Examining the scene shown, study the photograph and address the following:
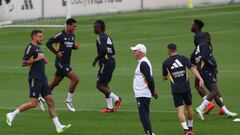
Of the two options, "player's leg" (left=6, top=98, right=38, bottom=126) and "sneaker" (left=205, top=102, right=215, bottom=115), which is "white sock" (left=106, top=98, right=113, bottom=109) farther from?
"player's leg" (left=6, top=98, right=38, bottom=126)

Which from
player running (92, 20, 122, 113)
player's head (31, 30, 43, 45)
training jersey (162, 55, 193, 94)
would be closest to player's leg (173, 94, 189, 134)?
training jersey (162, 55, 193, 94)

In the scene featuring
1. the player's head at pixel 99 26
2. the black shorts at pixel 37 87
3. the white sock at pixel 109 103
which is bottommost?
the white sock at pixel 109 103

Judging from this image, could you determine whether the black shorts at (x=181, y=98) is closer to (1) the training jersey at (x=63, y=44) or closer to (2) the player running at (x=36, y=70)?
(2) the player running at (x=36, y=70)

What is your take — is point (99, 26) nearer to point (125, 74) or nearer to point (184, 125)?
point (184, 125)

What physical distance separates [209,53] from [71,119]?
373 cm

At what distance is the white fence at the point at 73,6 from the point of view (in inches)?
2018

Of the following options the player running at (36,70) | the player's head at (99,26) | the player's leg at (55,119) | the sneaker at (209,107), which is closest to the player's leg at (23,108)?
the player running at (36,70)

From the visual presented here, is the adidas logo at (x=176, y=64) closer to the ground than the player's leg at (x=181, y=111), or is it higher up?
higher up

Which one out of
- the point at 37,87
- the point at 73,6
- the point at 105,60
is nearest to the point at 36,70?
the point at 37,87

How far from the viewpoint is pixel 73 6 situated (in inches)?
2210

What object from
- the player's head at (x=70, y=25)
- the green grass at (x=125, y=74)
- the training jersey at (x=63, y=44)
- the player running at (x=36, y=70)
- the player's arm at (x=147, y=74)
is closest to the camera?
the player's arm at (x=147, y=74)

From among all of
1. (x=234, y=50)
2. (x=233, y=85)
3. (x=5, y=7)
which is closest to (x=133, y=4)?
(x=5, y=7)

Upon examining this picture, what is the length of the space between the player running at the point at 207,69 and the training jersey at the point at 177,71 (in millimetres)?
2591

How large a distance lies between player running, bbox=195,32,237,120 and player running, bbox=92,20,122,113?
247 cm
